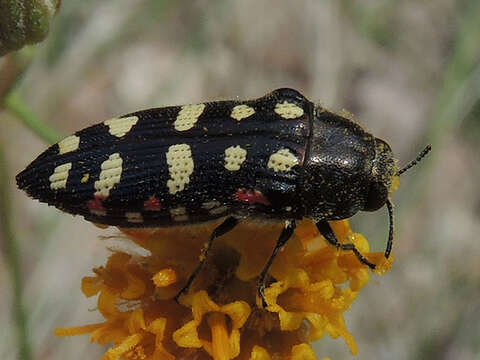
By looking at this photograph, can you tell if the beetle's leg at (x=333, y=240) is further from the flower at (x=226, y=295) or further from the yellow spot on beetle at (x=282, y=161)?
the yellow spot on beetle at (x=282, y=161)

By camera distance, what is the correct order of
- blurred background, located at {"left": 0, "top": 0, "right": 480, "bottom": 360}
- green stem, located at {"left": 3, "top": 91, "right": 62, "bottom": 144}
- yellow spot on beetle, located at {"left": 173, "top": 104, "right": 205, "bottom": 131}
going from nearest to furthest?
yellow spot on beetle, located at {"left": 173, "top": 104, "right": 205, "bottom": 131}, green stem, located at {"left": 3, "top": 91, "right": 62, "bottom": 144}, blurred background, located at {"left": 0, "top": 0, "right": 480, "bottom": 360}

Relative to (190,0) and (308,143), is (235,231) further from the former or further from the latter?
(190,0)

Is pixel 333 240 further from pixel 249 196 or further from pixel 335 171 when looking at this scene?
pixel 249 196

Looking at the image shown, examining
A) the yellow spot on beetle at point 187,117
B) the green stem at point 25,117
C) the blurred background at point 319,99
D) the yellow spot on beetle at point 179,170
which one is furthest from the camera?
the blurred background at point 319,99

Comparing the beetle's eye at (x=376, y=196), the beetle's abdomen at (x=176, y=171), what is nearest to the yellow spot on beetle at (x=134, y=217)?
the beetle's abdomen at (x=176, y=171)

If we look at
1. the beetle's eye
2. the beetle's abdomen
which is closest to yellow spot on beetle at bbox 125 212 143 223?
the beetle's abdomen

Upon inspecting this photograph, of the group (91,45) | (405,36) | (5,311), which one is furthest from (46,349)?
(405,36)

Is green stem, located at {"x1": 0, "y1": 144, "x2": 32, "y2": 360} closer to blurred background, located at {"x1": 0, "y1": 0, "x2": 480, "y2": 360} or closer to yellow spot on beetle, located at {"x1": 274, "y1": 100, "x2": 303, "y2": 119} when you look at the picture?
blurred background, located at {"x1": 0, "y1": 0, "x2": 480, "y2": 360}
